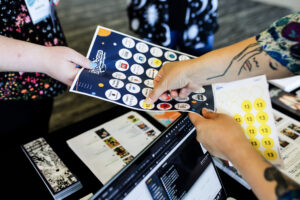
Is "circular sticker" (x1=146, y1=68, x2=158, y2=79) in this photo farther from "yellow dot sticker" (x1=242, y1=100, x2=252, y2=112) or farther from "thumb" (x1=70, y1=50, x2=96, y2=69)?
"yellow dot sticker" (x1=242, y1=100, x2=252, y2=112)

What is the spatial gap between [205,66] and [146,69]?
20cm

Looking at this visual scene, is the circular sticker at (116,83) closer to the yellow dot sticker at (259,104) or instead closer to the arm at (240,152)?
the arm at (240,152)

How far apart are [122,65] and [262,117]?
18.0 inches

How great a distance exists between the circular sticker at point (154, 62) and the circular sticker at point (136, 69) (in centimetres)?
4

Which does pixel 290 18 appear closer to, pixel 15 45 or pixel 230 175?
pixel 230 175

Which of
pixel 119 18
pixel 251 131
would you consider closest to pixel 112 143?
pixel 251 131

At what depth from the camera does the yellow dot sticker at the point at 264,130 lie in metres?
0.73

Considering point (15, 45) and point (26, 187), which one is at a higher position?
point (15, 45)

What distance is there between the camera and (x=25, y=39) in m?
0.94

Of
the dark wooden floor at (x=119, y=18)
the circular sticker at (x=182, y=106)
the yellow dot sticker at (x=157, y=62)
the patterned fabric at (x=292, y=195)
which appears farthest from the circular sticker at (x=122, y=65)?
the dark wooden floor at (x=119, y=18)

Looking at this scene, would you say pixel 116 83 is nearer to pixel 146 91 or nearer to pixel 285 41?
pixel 146 91

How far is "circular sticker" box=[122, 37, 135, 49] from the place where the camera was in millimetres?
902

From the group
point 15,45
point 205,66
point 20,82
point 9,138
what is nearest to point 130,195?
point 205,66

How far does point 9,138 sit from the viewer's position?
1.08 m
